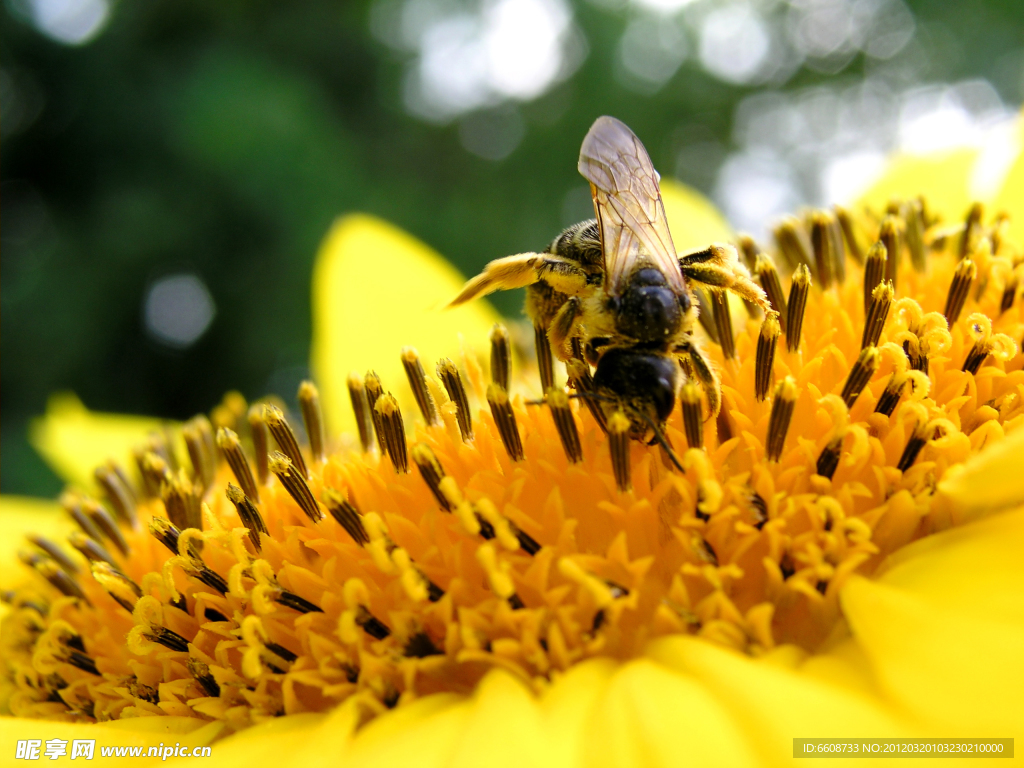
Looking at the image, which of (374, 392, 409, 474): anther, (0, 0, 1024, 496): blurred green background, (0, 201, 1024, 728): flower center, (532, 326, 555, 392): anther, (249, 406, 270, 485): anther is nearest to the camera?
(0, 201, 1024, 728): flower center

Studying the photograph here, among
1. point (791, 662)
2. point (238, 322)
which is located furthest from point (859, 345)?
point (238, 322)

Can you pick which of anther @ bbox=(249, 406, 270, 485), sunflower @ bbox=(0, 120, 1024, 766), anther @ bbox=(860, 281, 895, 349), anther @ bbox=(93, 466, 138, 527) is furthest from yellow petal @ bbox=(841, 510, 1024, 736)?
anther @ bbox=(93, 466, 138, 527)

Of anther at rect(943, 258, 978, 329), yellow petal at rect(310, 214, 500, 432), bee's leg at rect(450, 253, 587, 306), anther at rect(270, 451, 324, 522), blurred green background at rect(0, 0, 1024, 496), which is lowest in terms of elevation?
anther at rect(270, 451, 324, 522)

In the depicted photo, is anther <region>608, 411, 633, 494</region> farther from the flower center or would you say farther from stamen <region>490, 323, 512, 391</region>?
stamen <region>490, 323, 512, 391</region>

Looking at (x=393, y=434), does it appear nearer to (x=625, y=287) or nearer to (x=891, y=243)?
(x=625, y=287)

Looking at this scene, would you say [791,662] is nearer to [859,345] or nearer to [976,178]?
[859,345]

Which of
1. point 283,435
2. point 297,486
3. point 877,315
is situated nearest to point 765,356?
point 877,315
